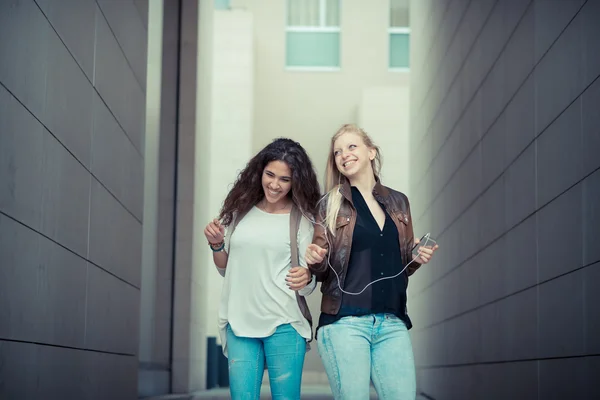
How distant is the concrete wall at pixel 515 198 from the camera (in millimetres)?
4059

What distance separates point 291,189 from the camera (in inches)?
163

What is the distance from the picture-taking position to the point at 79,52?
189 inches

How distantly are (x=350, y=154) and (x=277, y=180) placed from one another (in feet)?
1.23

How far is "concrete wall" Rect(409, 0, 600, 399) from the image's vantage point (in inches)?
160

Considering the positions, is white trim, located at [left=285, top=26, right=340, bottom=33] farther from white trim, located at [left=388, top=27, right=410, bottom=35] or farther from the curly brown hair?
the curly brown hair

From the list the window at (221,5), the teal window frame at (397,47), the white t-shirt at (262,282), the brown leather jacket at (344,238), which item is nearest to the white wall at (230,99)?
the window at (221,5)

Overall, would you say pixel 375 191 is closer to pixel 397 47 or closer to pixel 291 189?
pixel 291 189

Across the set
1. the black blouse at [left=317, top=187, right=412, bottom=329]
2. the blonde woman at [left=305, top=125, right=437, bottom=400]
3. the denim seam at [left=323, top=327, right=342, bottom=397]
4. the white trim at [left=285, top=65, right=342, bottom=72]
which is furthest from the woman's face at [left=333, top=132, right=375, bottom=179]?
the white trim at [left=285, top=65, right=342, bottom=72]

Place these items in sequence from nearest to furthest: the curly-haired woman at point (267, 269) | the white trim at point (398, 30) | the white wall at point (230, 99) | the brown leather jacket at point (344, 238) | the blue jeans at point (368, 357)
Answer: the blue jeans at point (368, 357)
the brown leather jacket at point (344, 238)
the curly-haired woman at point (267, 269)
the white wall at point (230, 99)
the white trim at point (398, 30)

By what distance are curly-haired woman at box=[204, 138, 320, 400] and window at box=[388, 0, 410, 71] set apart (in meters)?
13.8

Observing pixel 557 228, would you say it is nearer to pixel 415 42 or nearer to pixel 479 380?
pixel 479 380

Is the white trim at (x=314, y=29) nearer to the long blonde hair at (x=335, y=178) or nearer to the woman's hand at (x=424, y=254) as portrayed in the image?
the long blonde hair at (x=335, y=178)

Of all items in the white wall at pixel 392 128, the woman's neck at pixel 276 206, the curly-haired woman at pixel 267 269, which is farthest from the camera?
the white wall at pixel 392 128

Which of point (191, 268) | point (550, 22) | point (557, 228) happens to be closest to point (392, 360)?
point (557, 228)
